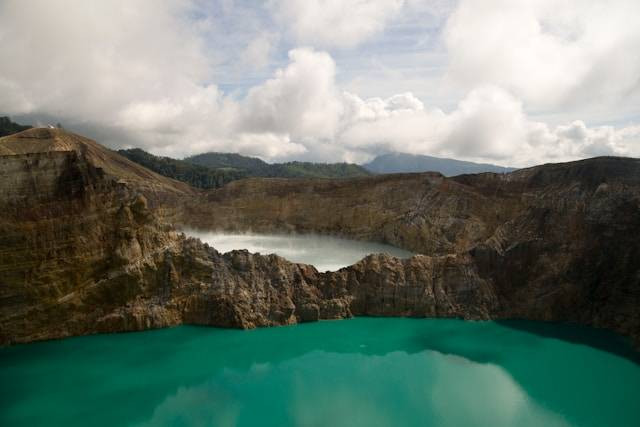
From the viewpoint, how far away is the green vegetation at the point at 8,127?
76.5m

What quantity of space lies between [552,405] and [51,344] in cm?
1680

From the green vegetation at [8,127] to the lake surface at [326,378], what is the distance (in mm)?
75797

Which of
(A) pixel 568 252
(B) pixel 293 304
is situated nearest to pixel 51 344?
(B) pixel 293 304

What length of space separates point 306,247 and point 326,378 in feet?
48.4

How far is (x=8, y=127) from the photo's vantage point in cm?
7875

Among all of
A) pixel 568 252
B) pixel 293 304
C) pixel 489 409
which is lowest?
pixel 489 409

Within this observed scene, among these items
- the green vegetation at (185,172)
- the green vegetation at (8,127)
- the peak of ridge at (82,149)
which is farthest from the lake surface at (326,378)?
the green vegetation at (185,172)

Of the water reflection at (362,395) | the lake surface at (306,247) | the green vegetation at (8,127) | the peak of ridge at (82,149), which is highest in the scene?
the green vegetation at (8,127)

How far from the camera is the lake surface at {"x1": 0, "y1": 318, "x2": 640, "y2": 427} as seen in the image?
12.7 metres

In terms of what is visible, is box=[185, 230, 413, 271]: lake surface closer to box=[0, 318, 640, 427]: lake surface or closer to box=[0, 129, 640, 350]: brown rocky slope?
box=[0, 129, 640, 350]: brown rocky slope

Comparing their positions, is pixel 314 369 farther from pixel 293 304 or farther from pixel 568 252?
pixel 568 252

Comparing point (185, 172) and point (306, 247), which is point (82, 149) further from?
point (185, 172)

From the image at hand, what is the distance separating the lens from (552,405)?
44.3 feet

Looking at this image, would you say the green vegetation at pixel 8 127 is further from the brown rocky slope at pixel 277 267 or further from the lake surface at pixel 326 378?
the lake surface at pixel 326 378
